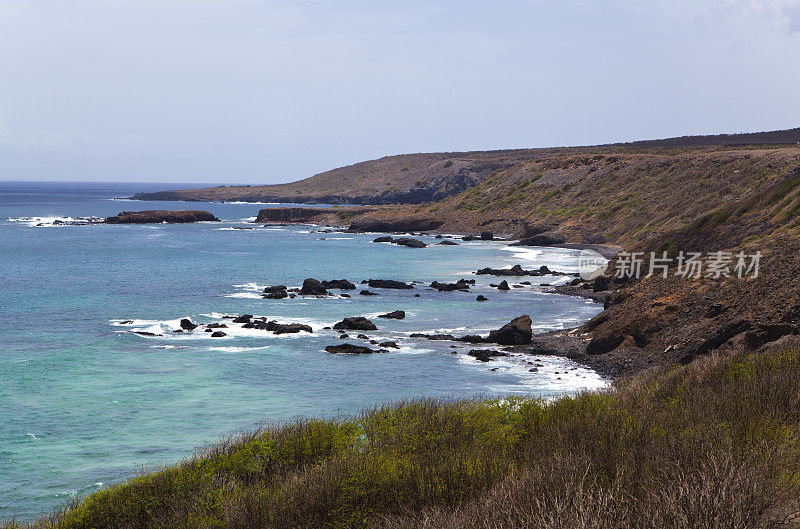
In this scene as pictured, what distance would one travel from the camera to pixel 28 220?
14712 cm

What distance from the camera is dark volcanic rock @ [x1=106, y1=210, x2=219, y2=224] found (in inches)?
5719

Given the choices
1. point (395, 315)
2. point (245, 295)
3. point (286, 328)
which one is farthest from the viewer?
point (245, 295)

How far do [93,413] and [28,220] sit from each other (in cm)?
14200

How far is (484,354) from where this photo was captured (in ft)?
108

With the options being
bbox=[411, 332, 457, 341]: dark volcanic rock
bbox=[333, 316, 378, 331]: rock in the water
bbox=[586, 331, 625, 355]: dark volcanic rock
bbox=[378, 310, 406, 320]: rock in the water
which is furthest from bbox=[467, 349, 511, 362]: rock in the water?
bbox=[378, 310, 406, 320]: rock in the water

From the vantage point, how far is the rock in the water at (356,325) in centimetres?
3981

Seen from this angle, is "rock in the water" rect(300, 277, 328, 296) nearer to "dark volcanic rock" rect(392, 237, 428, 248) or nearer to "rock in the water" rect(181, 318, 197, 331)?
"rock in the water" rect(181, 318, 197, 331)

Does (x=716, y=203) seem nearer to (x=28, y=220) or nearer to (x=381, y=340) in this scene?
(x=381, y=340)

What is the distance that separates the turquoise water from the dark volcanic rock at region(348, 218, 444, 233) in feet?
171

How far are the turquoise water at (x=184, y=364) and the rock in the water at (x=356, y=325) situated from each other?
47.0 inches

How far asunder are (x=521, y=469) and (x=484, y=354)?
2140 centimetres

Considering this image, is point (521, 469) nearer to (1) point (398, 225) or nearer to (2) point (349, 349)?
(2) point (349, 349)

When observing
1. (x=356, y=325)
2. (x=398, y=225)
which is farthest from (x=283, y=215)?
(x=356, y=325)

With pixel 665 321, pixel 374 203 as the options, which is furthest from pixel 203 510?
pixel 374 203
